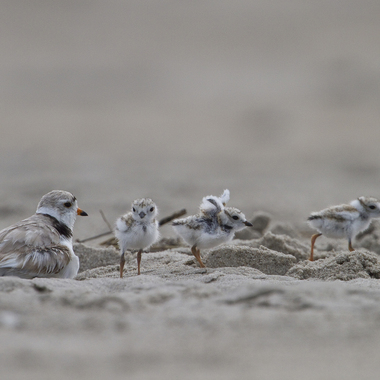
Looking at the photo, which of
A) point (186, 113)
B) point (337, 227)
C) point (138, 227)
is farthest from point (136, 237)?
point (186, 113)

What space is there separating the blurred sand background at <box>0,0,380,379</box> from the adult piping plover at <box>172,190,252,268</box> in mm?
2265

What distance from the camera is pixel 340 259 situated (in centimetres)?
458

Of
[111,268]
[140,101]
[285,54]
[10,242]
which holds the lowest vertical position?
[111,268]

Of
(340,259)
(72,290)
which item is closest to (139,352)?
(72,290)

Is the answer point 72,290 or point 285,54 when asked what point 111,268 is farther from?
point 285,54

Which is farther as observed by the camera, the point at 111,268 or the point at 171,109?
the point at 171,109

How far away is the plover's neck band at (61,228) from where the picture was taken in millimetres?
4825

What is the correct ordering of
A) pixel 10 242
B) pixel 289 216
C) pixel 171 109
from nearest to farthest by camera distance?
pixel 10 242
pixel 289 216
pixel 171 109

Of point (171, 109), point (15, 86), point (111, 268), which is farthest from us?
point (15, 86)

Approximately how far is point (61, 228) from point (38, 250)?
0.64 m

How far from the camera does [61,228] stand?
192 inches

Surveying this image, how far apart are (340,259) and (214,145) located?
29.8 ft

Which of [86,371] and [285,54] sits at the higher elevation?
[285,54]

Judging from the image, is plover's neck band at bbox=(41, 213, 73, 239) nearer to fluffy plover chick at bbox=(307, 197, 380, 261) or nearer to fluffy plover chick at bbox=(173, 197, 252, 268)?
fluffy plover chick at bbox=(173, 197, 252, 268)
